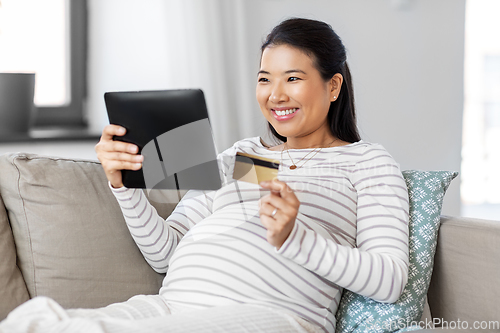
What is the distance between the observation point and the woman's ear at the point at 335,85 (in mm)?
1228

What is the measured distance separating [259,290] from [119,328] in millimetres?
289

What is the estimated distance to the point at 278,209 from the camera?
0.86 meters

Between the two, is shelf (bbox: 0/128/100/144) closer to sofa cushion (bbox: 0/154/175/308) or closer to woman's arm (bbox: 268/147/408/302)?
sofa cushion (bbox: 0/154/175/308)

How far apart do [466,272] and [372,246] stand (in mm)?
260

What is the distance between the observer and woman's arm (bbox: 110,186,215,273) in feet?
3.50

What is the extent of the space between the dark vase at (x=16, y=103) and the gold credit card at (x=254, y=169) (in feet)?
3.67

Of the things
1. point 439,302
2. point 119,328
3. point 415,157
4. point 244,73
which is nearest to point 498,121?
point 415,157

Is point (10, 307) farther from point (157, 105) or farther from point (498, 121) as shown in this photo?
point (498, 121)

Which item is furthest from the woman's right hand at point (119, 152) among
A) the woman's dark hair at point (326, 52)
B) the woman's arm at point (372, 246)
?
the woman's dark hair at point (326, 52)

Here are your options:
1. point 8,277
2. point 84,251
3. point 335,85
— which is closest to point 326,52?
point 335,85

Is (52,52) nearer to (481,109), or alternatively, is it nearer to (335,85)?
(335,85)

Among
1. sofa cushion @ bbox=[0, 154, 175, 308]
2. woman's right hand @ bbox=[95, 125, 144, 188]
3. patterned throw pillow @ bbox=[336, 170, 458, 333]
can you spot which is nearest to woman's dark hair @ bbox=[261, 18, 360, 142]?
patterned throw pillow @ bbox=[336, 170, 458, 333]

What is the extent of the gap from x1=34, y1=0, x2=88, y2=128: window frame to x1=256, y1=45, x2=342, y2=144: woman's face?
110 centimetres

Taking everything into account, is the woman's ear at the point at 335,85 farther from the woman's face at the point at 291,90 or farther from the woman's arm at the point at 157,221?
the woman's arm at the point at 157,221
